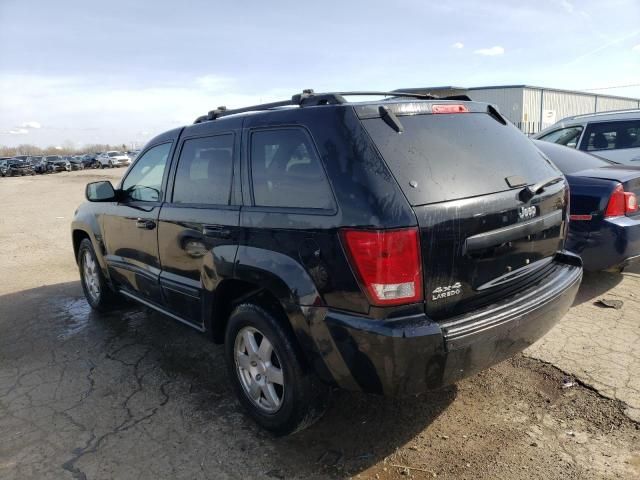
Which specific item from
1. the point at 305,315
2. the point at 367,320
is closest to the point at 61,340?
the point at 305,315

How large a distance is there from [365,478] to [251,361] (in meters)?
0.93

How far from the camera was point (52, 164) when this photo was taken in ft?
156

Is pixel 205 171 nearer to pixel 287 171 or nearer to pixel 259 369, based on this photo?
pixel 287 171

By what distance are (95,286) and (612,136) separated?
25.5ft

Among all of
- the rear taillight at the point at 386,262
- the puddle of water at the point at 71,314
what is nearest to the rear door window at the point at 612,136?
the rear taillight at the point at 386,262

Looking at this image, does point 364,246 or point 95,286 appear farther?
point 95,286

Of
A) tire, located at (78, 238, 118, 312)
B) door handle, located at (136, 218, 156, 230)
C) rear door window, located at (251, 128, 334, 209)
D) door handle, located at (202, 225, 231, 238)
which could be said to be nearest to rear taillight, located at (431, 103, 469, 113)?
rear door window, located at (251, 128, 334, 209)

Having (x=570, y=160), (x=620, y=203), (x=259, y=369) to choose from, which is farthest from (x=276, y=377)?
(x=570, y=160)

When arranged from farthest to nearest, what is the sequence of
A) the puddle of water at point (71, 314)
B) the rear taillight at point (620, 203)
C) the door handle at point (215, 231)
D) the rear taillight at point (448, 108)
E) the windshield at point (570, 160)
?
the windshield at point (570, 160), the puddle of water at point (71, 314), the rear taillight at point (620, 203), the door handle at point (215, 231), the rear taillight at point (448, 108)

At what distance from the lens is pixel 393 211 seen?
87.0 inches

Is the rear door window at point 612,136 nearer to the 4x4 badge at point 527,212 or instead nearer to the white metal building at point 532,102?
the 4x4 badge at point 527,212

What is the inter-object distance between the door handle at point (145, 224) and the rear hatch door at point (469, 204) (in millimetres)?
2044

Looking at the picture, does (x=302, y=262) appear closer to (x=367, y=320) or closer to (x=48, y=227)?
(x=367, y=320)

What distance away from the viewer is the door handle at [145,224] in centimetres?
373
